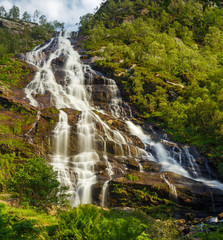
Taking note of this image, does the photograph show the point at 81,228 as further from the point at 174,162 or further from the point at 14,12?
the point at 14,12

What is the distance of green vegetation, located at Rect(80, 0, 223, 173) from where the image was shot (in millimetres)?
28859

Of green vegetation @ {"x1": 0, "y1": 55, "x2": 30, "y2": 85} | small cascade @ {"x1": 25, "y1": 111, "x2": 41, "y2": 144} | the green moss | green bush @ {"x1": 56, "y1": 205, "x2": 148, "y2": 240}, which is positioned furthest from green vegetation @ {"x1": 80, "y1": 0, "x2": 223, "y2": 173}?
small cascade @ {"x1": 25, "y1": 111, "x2": 41, "y2": 144}

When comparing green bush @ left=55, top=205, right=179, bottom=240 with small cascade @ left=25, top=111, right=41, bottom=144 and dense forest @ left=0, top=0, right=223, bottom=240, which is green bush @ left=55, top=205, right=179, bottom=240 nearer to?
dense forest @ left=0, top=0, right=223, bottom=240

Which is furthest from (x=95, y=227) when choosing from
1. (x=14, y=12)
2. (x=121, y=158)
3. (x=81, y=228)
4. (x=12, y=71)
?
(x=14, y=12)

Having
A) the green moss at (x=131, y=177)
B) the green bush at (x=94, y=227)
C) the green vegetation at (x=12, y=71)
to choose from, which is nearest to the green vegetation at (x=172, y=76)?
the green bush at (x=94, y=227)

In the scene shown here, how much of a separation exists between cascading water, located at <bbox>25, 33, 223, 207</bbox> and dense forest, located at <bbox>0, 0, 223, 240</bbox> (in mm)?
→ 2556

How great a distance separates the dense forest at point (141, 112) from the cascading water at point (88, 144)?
2.56m

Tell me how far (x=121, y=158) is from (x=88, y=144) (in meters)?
4.25

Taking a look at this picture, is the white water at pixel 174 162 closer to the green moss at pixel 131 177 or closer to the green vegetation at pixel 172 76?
the green vegetation at pixel 172 76

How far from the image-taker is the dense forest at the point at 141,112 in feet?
17.1

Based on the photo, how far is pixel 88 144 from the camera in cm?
2362

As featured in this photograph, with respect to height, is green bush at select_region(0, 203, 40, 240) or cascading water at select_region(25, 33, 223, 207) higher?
cascading water at select_region(25, 33, 223, 207)

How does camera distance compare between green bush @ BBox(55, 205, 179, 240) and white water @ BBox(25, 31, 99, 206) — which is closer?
green bush @ BBox(55, 205, 179, 240)

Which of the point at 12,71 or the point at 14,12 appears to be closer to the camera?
the point at 12,71
